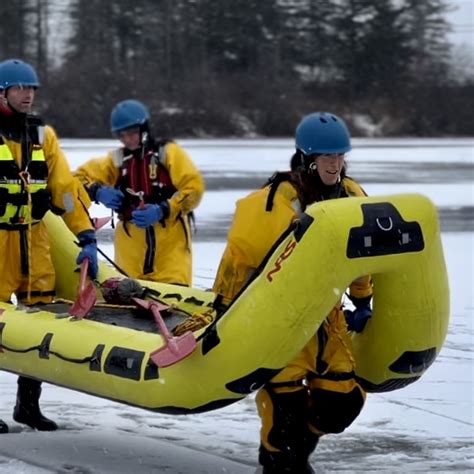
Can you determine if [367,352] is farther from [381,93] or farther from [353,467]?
[381,93]

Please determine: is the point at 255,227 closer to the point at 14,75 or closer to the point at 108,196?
the point at 14,75

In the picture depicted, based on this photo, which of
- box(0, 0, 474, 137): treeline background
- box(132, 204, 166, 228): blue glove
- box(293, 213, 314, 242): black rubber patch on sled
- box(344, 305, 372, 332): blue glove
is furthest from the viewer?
box(0, 0, 474, 137): treeline background

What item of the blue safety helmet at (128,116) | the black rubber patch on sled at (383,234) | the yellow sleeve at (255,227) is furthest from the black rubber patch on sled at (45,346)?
the blue safety helmet at (128,116)

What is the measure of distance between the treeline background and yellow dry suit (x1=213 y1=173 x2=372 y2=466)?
4254 cm

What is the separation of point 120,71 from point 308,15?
14005 mm

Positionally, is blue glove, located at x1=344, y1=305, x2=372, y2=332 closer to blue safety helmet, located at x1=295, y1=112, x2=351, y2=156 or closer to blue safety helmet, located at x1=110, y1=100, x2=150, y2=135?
blue safety helmet, located at x1=295, y1=112, x2=351, y2=156

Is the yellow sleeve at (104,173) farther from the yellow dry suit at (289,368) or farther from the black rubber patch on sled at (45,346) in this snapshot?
the yellow dry suit at (289,368)

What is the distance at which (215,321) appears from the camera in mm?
4770

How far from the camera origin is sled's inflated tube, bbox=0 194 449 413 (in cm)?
446

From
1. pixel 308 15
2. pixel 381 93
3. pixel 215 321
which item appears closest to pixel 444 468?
pixel 215 321

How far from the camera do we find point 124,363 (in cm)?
509

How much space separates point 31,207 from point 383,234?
1961 millimetres

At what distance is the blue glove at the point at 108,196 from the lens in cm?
741

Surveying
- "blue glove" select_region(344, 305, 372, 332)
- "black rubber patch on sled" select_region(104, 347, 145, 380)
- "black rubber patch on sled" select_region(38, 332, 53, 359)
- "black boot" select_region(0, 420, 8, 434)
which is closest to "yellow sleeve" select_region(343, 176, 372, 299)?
"blue glove" select_region(344, 305, 372, 332)
